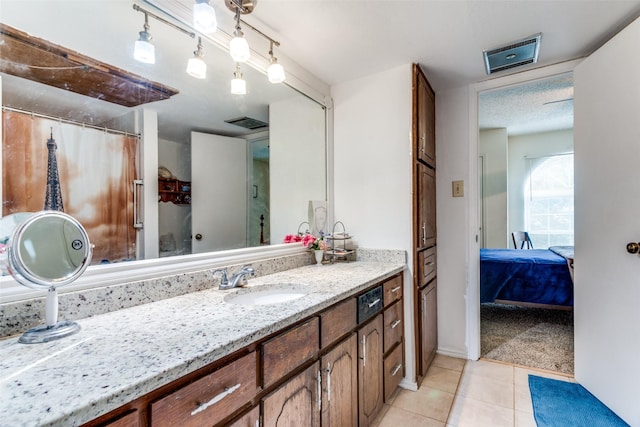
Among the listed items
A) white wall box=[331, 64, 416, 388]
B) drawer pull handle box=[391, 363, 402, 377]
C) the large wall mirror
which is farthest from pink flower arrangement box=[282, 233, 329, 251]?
drawer pull handle box=[391, 363, 402, 377]

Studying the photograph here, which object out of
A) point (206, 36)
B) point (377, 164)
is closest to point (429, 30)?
point (377, 164)

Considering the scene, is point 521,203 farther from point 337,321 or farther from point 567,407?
point 337,321

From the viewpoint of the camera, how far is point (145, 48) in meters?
1.21

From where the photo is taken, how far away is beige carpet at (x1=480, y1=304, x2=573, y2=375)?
233cm

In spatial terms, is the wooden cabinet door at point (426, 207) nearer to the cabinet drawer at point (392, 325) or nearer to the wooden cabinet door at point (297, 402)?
the cabinet drawer at point (392, 325)

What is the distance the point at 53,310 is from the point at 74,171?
1.51ft

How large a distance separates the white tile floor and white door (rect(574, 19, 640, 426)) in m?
0.41

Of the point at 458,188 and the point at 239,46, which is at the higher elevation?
the point at 239,46

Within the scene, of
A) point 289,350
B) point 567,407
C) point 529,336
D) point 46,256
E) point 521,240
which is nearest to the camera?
point 46,256

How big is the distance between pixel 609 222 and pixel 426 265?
3.39 ft

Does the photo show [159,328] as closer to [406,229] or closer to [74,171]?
[74,171]

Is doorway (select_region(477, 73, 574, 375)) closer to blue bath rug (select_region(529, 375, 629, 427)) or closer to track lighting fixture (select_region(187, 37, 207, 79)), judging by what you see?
blue bath rug (select_region(529, 375, 629, 427))

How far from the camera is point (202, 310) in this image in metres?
→ 1.05

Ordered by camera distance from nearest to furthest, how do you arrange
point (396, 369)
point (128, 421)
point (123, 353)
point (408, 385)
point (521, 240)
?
point (128, 421), point (123, 353), point (396, 369), point (408, 385), point (521, 240)
